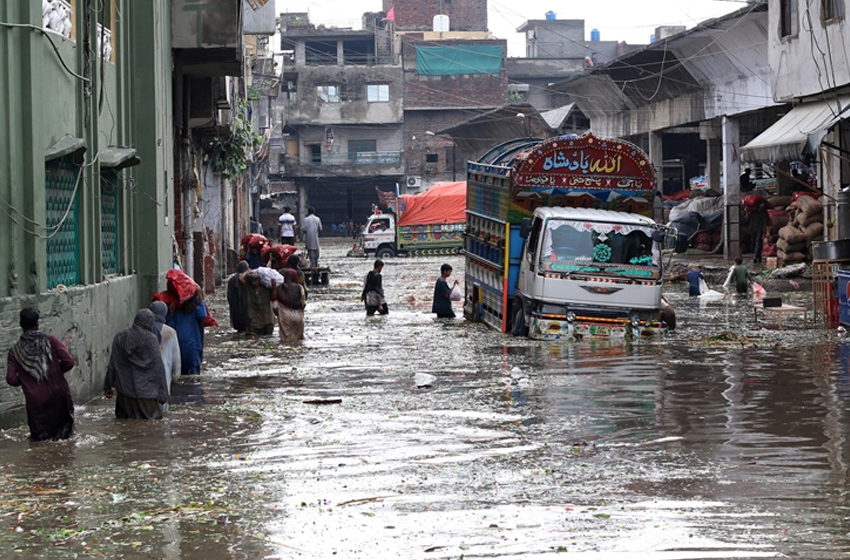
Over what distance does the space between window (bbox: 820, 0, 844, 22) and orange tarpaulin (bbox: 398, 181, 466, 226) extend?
79.6ft

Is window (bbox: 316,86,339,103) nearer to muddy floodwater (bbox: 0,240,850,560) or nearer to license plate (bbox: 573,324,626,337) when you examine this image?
license plate (bbox: 573,324,626,337)

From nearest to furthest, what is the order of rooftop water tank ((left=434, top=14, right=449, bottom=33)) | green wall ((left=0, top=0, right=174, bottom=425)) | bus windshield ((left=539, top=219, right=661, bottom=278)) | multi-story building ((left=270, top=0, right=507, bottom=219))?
green wall ((left=0, top=0, right=174, bottom=425))
bus windshield ((left=539, top=219, right=661, bottom=278))
multi-story building ((left=270, top=0, right=507, bottom=219))
rooftop water tank ((left=434, top=14, right=449, bottom=33))

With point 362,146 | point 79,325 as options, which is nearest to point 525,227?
point 79,325

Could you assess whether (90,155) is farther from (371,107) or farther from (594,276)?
(371,107)

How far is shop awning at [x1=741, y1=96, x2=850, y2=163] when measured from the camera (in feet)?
76.2

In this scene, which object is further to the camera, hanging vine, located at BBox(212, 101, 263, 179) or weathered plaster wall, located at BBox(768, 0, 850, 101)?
hanging vine, located at BBox(212, 101, 263, 179)

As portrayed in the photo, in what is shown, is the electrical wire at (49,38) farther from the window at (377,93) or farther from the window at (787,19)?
the window at (377,93)

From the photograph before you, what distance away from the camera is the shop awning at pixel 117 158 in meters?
13.9

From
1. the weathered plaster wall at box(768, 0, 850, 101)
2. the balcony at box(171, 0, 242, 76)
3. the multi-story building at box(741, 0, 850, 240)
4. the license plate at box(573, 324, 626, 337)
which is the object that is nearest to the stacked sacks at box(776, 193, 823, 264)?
the multi-story building at box(741, 0, 850, 240)

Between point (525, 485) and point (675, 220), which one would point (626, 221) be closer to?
point (525, 485)

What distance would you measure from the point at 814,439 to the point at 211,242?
24.1 metres

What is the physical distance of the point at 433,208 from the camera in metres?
47.1

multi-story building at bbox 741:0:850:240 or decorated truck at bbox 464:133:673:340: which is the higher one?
multi-story building at bbox 741:0:850:240

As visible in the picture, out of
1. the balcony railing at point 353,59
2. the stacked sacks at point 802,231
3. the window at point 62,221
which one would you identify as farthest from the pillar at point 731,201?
the balcony railing at point 353,59
